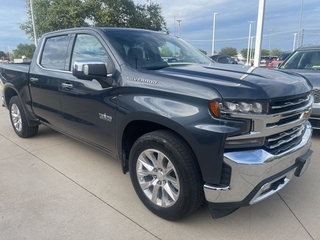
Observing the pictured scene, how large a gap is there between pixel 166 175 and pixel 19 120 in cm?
380

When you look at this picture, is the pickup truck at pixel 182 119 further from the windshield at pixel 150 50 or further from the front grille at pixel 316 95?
the front grille at pixel 316 95

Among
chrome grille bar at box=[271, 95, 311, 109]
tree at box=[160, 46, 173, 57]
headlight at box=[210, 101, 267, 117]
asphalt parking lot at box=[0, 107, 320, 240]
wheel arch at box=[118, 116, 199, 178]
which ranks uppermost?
tree at box=[160, 46, 173, 57]

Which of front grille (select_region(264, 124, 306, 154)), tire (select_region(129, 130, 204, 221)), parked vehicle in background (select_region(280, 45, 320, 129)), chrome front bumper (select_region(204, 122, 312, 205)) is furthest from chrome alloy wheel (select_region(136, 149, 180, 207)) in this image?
parked vehicle in background (select_region(280, 45, 320, 129))

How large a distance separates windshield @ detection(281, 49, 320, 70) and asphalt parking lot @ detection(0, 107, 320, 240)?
273 cm

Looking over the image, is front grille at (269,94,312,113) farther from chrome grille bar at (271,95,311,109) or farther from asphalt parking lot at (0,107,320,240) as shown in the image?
asphalt parking lot at (0,107,320,240)

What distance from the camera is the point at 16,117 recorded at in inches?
203

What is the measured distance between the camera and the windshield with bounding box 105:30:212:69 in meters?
2.94

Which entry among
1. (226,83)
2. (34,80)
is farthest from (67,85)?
(226,83)

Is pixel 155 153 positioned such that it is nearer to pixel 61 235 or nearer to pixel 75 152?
pixel 61 235

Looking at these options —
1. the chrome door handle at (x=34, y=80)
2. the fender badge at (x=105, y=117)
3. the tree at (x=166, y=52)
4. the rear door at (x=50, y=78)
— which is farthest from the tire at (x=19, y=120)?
the tree at (x=166, y=52)

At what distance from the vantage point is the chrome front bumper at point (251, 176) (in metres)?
2.04

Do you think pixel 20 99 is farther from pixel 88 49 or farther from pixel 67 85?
pixel 88 49

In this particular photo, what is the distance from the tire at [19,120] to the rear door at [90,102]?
169cm

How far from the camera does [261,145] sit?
2145 mm
